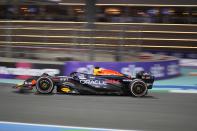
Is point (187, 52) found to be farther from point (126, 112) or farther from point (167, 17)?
Result: point (126, 112)

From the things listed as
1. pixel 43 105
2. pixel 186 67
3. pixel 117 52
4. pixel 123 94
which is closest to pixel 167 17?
pixel 186 67

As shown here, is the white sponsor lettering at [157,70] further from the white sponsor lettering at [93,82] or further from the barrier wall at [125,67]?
the white sponsor lettering at [93,82]

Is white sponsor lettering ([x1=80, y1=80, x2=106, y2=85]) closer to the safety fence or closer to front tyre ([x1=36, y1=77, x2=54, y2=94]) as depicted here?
front tyre ([x1=36, y1=77, x2=54, y2=94])

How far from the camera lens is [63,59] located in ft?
49.8

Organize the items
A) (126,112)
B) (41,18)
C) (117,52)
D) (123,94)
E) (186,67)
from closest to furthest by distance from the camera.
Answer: (126,112) < (123,94) < (117,52) < (186,67) < (41,18)

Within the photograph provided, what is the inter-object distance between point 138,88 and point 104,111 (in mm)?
2144

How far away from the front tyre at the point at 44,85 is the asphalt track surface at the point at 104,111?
258 millimetres

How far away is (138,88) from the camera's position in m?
10.3

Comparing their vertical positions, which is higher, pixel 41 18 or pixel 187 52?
pixel 41 18

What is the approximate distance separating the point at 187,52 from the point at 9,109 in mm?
17850

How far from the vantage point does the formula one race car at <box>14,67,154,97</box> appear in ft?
33.7

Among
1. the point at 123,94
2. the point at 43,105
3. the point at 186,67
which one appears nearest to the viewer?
the point at 43,105

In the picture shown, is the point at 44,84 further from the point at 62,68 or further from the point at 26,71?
the point at 26,71

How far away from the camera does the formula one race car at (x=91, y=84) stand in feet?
33.7
